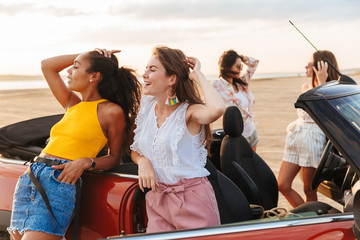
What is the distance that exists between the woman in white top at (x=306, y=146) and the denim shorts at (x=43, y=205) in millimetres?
2207

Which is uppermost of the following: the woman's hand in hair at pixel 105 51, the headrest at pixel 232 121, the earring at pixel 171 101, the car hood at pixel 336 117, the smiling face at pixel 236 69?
the woman's hand in hair at pixel 105 51

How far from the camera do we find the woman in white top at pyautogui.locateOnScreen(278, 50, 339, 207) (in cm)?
418

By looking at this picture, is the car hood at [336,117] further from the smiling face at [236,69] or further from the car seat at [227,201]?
the smiling face at [236,69]

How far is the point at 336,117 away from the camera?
2.27 meters

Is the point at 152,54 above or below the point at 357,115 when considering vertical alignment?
above

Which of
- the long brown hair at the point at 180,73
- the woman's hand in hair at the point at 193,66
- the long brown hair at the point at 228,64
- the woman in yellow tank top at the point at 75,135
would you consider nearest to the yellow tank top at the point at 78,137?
the woman in yellow tank top at the point at 75,135

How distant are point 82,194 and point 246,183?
116 cm

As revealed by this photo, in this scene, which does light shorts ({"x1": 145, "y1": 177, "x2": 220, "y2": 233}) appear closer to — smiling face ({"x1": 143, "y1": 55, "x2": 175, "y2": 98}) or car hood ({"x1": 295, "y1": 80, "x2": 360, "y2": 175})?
smiling face ({"x1": 143, "y1": 55, "x2": 175, "y2": 98})

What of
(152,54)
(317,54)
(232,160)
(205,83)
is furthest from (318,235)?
(317,54)

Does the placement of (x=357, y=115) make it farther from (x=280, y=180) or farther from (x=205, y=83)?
(x=280, y=180)

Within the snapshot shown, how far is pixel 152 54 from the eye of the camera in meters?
2.76

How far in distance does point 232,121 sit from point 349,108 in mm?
1218

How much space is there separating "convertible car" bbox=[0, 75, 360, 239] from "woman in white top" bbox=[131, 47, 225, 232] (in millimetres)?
178

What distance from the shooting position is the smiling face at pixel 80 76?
2.96 meters
